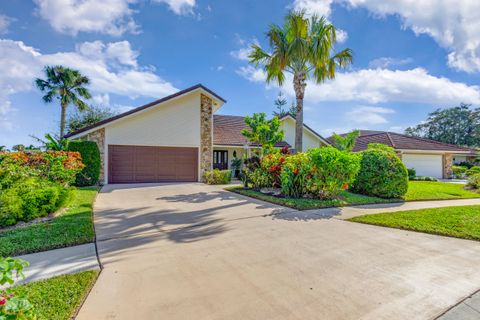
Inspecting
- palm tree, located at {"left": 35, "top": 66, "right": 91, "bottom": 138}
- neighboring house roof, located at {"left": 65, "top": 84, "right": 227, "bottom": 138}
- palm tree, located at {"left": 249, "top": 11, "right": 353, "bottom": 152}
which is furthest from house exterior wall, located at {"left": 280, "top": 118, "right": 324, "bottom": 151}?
palm tree, located at {"left": 35, "top": 66, "right": 91, "bottom": 138}

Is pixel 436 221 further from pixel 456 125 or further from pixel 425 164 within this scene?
pixel 456 125

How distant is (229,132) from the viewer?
809 inches

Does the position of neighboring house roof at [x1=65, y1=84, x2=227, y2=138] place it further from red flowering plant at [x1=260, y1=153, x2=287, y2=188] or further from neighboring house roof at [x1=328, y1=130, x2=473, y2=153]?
neighboring house roof at [x1=328, y1=130, x2=473, y2=153]

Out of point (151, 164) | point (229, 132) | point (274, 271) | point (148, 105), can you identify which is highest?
point (148, 105)

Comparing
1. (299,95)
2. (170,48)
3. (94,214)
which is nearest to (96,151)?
(170,48)

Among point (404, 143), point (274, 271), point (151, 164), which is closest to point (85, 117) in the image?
point (151, 164)

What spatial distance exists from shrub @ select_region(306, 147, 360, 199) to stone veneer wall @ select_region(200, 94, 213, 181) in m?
8.70

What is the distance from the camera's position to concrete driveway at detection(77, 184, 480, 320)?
2.60m

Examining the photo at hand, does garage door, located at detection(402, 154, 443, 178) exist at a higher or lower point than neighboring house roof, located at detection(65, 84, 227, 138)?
lower

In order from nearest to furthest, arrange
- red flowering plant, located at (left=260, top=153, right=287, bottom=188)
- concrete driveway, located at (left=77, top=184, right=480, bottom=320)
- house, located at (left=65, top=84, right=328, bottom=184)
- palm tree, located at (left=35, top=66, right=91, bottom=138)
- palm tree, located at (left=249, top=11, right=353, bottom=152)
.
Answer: concrete driveway, located at (left=77, top=184, right=480, bottom=320)
red flowering plant, located at (left=260, top=153, right=287, bottom=188)
palm tree, located at (left=249, top=11, right=353, bottom=152)
house, located at (left=65, top=84, right=328, bottom=184)
palm tree, located at (left=35, top=66, right=91, bottom=138)

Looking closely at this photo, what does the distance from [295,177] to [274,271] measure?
6.34 metres

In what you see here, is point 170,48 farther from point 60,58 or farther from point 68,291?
point 68,291

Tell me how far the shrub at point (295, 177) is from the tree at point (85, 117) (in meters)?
27.0

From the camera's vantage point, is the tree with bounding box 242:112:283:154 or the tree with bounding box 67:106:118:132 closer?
the tree with bounding box 242:112:283:154
